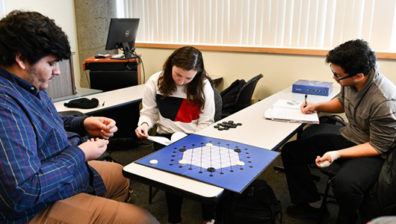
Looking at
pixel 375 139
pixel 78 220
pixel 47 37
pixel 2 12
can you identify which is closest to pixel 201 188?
pixel 78 220

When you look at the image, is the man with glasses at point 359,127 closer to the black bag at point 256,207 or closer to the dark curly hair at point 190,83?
the black bag at point 256,207

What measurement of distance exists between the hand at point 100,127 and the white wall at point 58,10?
2312 millimetres

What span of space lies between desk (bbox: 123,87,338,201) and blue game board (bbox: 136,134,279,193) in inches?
1.4

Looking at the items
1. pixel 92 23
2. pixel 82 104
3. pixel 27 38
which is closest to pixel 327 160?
pixel 27 38

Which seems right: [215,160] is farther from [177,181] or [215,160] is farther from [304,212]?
[304,212]

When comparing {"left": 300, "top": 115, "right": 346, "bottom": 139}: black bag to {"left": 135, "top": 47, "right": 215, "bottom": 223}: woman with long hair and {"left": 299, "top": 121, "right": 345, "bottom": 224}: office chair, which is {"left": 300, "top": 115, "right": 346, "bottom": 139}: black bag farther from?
{"left": 135, "top": 47, "right": 215, "bottom": 223}: woman with long hair

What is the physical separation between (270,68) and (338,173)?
1.79m

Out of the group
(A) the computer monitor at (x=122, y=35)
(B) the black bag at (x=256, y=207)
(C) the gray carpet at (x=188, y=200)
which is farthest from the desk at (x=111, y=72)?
(B) the black bag at (x=256, y=207)

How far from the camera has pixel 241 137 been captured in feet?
5.73

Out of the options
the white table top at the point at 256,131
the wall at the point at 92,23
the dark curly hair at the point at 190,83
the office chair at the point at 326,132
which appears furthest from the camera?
the wall at the point at 92,23

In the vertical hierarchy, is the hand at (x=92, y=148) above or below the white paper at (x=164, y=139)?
above

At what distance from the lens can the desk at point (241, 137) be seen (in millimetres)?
1184

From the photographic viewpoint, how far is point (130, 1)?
416cm

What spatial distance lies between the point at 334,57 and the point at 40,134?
1510 mm
